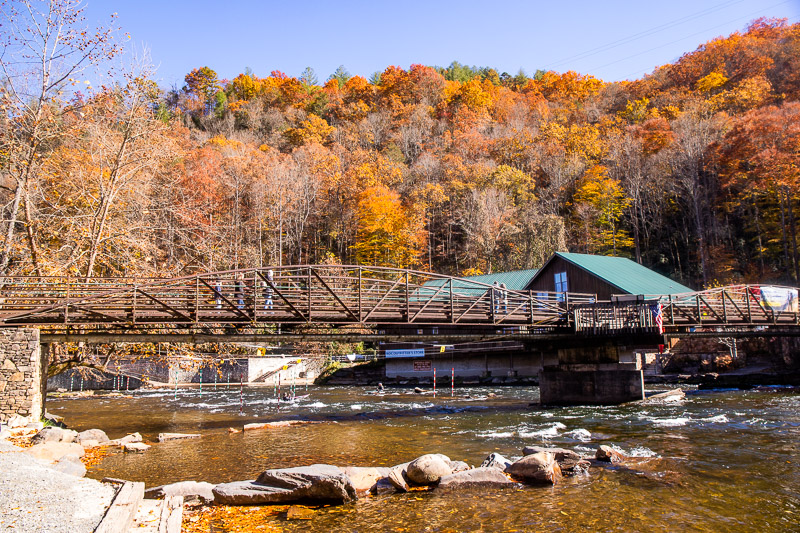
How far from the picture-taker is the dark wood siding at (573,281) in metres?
39.7

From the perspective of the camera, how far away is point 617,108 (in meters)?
81.0

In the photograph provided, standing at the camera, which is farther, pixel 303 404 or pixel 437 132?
pixel 437 132

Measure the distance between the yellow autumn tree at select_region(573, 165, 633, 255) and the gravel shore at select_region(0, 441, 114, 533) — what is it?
5563cm

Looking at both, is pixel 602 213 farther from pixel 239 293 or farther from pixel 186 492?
pixel 186 492

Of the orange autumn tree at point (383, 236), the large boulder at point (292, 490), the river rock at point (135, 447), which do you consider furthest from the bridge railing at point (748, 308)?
the orange autumn tree at point (383, 236)

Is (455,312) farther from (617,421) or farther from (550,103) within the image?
(550,103)

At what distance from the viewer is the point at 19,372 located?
1553 centimetres

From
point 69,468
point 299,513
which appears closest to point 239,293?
point 69,468

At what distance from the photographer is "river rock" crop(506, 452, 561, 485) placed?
10695mm

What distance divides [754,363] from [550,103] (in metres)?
61.6

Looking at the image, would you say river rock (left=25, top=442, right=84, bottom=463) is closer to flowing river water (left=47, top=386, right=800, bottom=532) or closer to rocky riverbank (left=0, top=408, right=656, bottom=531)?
rocky riverbank (left=0, top=408, right=656, bottom=531)

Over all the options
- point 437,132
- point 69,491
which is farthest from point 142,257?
point 437,132

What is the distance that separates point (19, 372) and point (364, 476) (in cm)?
1127

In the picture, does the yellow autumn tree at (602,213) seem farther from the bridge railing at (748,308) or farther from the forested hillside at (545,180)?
the bridge railing at (748,308)
